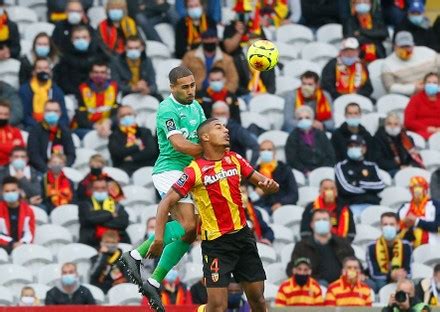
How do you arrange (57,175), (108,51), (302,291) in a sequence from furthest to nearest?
1. (108,51)
2. (57,175)
3. (302,291)

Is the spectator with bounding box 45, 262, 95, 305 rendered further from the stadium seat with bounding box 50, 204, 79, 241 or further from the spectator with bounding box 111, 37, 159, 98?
the spectator with bounding box 111, 37, 159, 98

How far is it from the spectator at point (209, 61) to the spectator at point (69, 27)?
52.9 inches

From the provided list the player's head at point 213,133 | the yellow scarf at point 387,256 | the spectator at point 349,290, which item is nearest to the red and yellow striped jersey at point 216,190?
the player's head at point 213,133

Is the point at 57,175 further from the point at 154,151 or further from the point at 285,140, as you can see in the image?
the point at 285,140

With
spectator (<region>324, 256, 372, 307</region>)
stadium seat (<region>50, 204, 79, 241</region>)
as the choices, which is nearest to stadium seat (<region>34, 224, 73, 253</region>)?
stadium seat (<region>50, 204, 79, 241</region>)

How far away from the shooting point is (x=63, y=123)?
21984 millimetres

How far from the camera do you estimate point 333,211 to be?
2119cm

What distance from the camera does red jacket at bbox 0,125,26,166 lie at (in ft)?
70.5

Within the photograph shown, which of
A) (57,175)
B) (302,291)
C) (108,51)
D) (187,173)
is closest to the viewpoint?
(187,173)

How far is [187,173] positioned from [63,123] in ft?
23.8

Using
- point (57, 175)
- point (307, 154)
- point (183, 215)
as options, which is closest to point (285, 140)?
point (307, 154)

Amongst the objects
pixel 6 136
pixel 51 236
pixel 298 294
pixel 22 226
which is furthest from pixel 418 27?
A: pixel 22 226

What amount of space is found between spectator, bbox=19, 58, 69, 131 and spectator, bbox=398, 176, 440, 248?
14.3 feet

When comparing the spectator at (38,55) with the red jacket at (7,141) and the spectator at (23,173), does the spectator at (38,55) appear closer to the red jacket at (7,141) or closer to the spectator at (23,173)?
the red jacket at (7,141)
